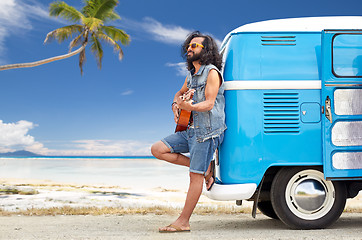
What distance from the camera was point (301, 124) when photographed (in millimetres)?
4680

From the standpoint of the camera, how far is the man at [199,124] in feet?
14.9

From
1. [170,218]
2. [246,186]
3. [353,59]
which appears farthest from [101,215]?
[353,59]

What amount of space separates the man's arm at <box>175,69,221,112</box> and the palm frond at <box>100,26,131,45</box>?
54.5 ft

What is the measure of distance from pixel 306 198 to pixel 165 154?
172 centimetres

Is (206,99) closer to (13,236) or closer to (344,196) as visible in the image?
(344,196)

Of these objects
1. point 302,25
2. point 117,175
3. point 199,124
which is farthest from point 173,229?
point 117,175

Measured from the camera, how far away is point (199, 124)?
15.2 ft

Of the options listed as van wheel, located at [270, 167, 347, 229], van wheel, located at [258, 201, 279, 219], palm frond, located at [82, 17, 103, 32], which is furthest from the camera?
palm frond, located at [82, 17, 103, 32]

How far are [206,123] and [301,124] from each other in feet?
3.55

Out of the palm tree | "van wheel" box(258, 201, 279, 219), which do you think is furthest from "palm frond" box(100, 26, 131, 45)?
"van wheel" box(258, 201, 279, 219)

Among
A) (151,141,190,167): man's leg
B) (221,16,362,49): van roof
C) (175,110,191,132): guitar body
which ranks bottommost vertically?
(151,141,190,167): man's leg

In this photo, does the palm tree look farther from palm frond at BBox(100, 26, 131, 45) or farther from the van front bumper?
the van front bumper

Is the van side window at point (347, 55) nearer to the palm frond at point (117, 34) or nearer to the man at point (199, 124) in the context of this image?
the man at point (199, 124)

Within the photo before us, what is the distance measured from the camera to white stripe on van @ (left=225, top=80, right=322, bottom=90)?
4.67 metres
